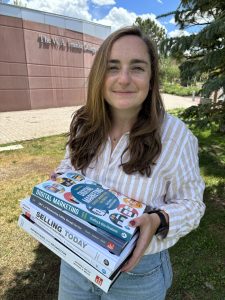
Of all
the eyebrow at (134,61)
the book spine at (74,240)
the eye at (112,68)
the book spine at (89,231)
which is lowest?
the book spine at (74,240)

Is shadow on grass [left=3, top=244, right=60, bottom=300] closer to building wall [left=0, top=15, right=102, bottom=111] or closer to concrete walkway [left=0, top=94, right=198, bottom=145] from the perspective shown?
concrete walkway [left=0, top=94, right=198, bottom=145]

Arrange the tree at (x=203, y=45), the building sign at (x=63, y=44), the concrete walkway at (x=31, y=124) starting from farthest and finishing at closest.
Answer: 1. the building sign at (x=63, y=44)
2. the concrete walkway at (x=31, y=124)
3. the tree at (x=203, y=45)

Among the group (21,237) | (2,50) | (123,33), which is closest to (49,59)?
(2,50)

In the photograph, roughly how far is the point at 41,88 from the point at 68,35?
3.60 meters

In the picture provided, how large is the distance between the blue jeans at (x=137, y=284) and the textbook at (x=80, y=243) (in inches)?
13.4

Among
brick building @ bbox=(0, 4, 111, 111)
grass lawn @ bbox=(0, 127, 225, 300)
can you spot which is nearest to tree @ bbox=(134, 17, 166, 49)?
grass lawn @ bbox=(0, 127, 225, 300)

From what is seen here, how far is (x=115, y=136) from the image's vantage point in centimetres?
143

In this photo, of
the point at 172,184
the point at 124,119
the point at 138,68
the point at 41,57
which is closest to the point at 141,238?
the point at 172,184

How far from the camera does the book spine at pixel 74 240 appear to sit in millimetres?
947

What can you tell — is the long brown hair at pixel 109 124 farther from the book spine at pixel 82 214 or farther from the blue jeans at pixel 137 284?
the blue jeans at pixel 137 284

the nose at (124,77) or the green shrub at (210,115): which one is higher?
the nose at (124,77)

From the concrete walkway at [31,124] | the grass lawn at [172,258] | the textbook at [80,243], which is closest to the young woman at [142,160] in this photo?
the textbook at [80,243]

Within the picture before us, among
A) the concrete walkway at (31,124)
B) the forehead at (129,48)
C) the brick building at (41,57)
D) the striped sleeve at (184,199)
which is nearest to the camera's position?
the striped sleeve at (184,199)

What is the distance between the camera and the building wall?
13.5 metres
